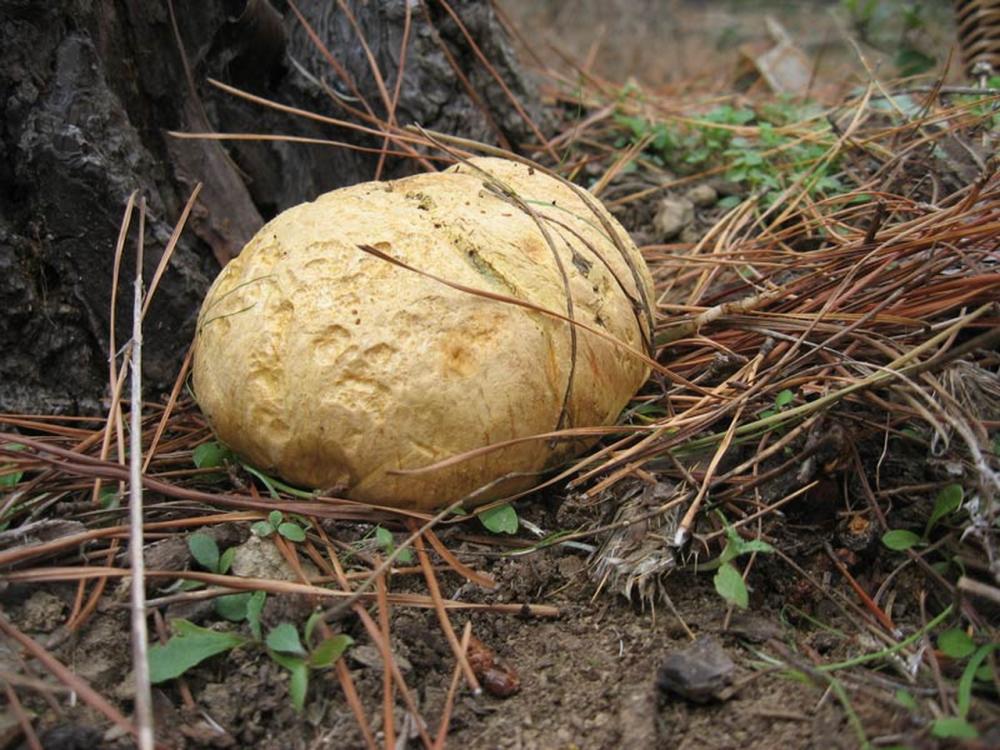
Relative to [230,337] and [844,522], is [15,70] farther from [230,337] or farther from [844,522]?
[844,522]

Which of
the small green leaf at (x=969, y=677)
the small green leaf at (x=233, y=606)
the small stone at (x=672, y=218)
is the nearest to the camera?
the small green leaf at (x=969, y=677)

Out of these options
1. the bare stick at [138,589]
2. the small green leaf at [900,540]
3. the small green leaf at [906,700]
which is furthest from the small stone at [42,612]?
the small green leaf at [900,540]

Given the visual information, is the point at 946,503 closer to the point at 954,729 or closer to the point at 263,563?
the point at 954,729

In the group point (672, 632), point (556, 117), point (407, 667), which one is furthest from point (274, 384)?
point (556, 117)

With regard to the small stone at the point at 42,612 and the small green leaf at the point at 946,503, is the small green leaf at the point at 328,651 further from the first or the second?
the small green leaf at the point at 946,503

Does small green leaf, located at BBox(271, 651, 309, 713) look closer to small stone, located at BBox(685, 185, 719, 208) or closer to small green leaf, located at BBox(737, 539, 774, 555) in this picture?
small green leaf, located at BBox(737, 539, 774, 555)

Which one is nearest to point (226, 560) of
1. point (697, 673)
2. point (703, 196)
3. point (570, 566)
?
point (570, 566)

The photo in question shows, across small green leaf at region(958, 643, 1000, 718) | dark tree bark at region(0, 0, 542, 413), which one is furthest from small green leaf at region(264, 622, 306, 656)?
small green leaf at region(958, 643, 1000, 718)
